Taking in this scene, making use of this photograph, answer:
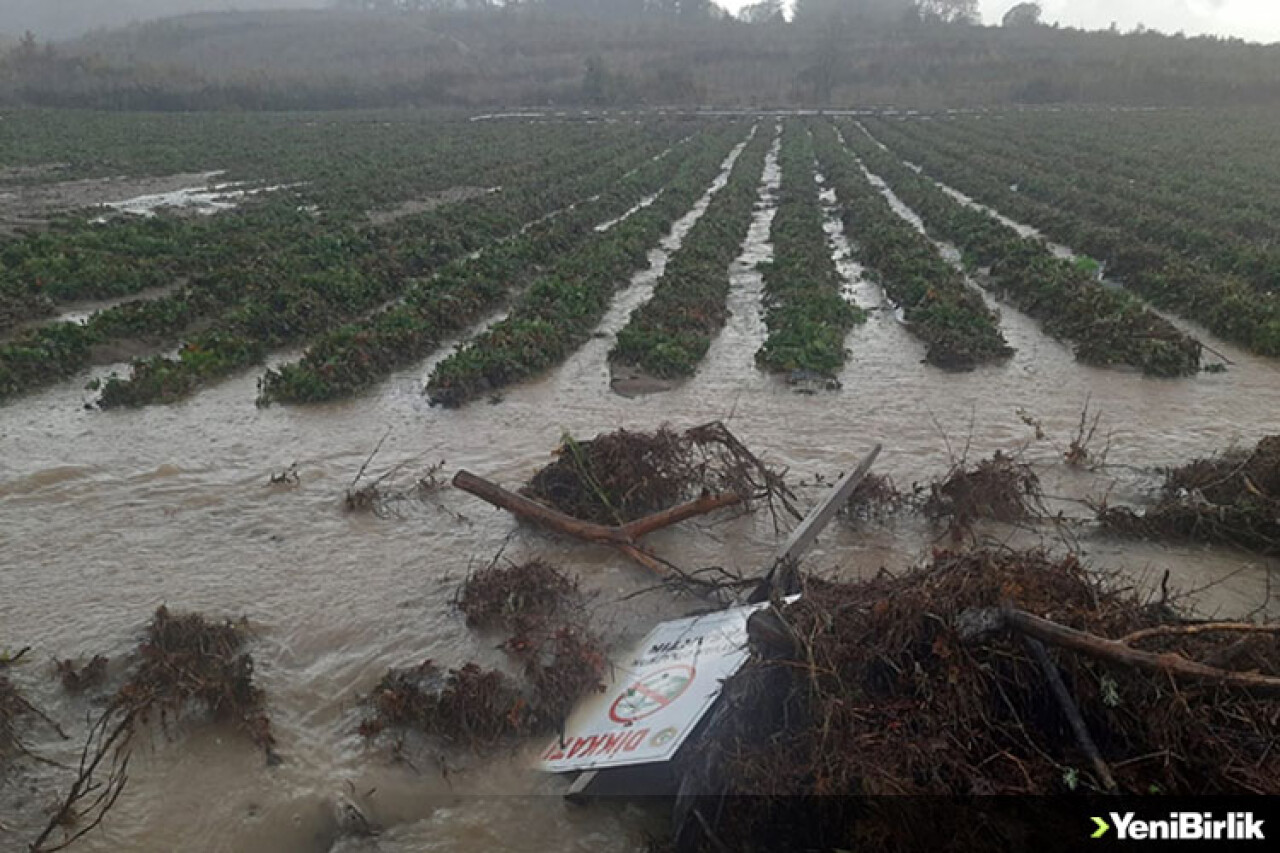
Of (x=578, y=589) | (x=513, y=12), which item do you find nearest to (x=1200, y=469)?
(x=578, y=589)

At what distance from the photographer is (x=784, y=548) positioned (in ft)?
17.8

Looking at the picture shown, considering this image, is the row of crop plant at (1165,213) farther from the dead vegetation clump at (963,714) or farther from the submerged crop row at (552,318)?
the dead vegetation clump at (963,714)

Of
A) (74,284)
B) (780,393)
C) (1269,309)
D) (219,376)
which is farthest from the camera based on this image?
(74,284)

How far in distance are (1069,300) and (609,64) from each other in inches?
3361

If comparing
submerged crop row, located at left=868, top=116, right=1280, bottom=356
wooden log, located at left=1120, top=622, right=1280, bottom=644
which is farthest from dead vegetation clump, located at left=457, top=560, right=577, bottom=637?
submerged crop row, located at left=868, top=116, right=1280, bottom=356

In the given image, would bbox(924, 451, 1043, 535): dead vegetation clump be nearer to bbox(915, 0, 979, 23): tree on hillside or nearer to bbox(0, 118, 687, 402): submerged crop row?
bbox(0, 118, 687, 402): submerged crop row

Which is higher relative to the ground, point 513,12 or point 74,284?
point 513,12

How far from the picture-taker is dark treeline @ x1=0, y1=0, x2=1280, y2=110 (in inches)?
2468

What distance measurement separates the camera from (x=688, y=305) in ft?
43.6

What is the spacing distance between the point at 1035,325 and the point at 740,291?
506 cm

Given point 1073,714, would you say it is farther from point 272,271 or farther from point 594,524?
point 272,271

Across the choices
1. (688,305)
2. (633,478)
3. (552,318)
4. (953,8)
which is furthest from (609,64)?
(633,478)

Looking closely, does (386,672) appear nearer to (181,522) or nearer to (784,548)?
(784,548)

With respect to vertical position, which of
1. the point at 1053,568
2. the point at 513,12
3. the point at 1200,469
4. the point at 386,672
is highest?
the point at 513,12
